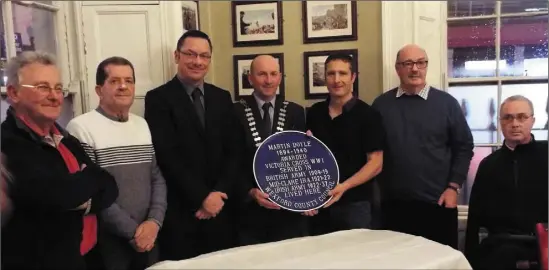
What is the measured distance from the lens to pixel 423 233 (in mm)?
2742

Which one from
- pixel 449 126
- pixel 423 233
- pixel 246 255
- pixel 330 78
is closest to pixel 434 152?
pixel 449 126

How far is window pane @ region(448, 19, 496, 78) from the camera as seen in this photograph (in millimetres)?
3305

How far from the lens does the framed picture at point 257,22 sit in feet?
11.3

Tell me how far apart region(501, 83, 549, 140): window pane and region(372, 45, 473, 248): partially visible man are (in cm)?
75

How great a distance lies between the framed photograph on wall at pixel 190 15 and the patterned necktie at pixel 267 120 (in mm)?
931

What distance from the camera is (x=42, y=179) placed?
163 centimetres

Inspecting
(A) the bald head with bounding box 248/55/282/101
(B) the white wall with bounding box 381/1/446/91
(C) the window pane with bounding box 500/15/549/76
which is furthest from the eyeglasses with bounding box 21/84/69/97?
(C) the window pane with bounding box 500/15/549/76

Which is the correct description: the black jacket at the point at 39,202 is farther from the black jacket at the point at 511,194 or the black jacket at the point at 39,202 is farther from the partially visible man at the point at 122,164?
the black jacket at the point at 511,194

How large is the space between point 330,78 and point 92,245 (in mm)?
1409

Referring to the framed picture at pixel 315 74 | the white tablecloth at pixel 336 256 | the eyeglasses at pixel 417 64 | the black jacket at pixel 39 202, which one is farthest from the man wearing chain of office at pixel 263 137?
the black jacket at pixel 39 202

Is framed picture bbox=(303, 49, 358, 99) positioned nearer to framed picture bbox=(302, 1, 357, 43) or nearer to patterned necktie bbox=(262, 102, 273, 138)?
framed picture bbox=(302, 1, 357, 43)

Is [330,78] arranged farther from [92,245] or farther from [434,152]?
[92,245]

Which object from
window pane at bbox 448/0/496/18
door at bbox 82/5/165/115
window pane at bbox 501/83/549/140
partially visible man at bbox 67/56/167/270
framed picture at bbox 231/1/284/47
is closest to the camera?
partially visible man at bbox 67/56/167/270

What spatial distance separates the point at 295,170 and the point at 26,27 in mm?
1568
